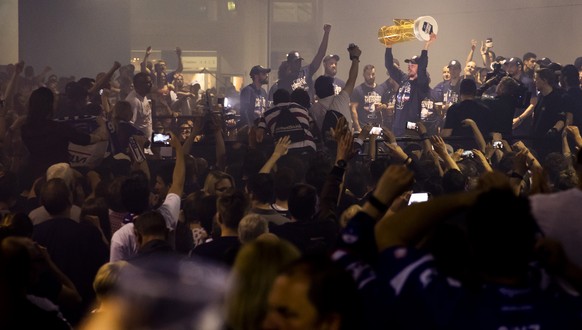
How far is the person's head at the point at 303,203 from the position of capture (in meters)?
5.69

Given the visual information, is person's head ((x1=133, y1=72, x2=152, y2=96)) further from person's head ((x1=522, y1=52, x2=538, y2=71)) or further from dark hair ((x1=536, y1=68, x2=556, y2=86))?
person's head ((x1=522, y1=52, x2=538, y2=71))

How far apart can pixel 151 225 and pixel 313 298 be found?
102 inches

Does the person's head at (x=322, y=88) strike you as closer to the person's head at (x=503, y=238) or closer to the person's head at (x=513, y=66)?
the person's head at (x=513, y=66)

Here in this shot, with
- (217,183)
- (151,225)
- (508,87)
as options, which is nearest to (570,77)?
(508,87)

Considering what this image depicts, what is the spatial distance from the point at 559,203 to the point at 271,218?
10.1 ft

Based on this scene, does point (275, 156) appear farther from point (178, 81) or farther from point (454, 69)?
point (178, 81)

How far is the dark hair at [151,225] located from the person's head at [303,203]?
0.89 meters

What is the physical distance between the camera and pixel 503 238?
2.80m

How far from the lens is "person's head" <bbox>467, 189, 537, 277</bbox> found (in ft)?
9.20

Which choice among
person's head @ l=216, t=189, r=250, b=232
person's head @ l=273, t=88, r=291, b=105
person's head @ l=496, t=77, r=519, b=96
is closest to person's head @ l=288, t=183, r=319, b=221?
person's head @ l=216, t=189, r=250, b=232

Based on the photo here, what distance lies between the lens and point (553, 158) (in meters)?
8.02

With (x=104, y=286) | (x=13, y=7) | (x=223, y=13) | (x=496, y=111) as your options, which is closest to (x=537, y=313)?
(x=104, y=286)

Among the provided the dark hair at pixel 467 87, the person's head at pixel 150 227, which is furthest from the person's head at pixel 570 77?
the person's head at pixel 150 227

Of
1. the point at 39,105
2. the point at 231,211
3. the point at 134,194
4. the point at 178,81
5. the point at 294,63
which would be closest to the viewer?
the point at 231,211
